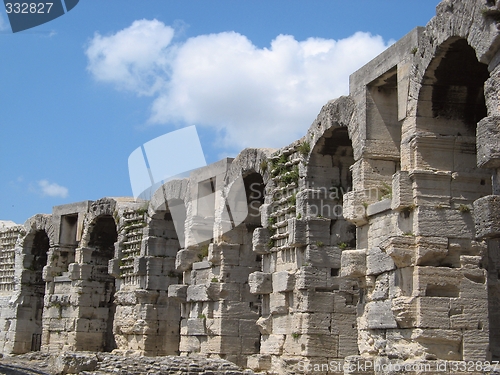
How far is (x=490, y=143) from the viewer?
7.57m

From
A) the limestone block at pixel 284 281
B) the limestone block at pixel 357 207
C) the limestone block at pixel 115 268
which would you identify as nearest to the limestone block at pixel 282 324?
the limestone block at pixel 284 281

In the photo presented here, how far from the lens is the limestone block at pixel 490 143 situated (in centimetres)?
752

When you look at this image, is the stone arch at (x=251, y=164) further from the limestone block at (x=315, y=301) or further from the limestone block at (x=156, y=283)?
the limestone block at (x=156, y=283)

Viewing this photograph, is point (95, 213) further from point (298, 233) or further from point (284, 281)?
point (298, 233)

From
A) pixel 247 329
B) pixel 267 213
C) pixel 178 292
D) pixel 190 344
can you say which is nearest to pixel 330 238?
pixel 267 213

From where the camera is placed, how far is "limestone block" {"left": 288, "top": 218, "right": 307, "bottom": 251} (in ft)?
41.7

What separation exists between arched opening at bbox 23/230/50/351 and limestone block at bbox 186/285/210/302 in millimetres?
8987

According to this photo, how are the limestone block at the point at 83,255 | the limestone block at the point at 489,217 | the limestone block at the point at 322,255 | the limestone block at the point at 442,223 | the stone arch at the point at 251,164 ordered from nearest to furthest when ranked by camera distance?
the limestone block at the point at 489,217 → the limestone block at the point at 442,223 → the limestone block at the point at 322,255 → the stone arch at the point at 251,164 → the limestone block at the point at 83,255

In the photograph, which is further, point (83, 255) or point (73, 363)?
point (83, 255)

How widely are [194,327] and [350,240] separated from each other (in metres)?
4.63

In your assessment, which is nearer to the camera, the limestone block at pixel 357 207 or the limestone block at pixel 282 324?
the limestone block at pixel 357 207

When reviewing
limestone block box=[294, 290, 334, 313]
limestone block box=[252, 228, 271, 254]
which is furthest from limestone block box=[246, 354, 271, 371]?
limestone block box=[252, 228, 271, 254]

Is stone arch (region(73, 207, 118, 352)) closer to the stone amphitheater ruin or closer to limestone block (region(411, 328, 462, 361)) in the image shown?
the stone amphitheater ruin

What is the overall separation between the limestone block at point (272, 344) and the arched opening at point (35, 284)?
39.7 feet
